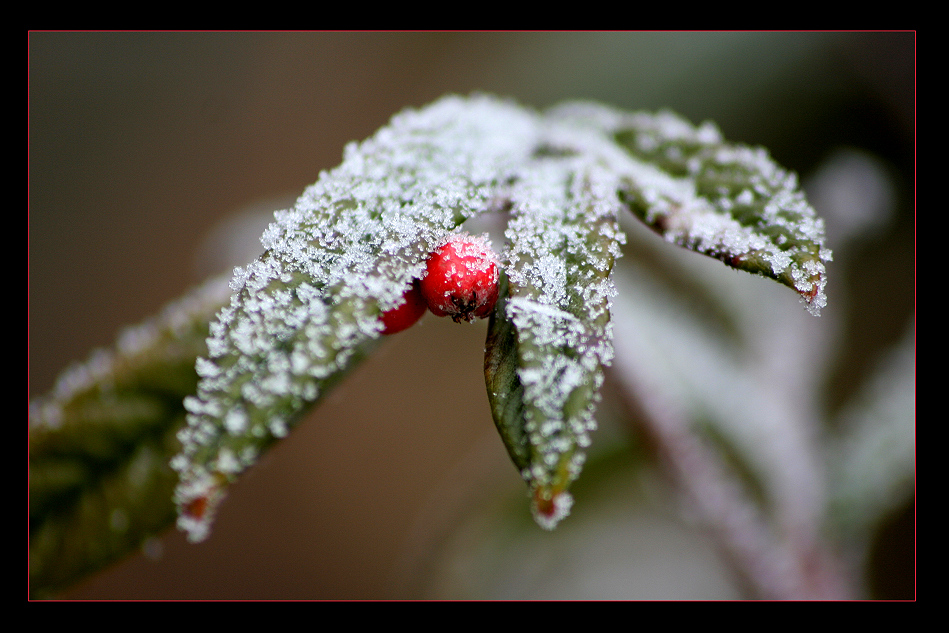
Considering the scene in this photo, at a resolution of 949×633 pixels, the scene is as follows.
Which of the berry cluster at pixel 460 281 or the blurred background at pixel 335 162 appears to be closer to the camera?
the berry cluster at pixel 460 281

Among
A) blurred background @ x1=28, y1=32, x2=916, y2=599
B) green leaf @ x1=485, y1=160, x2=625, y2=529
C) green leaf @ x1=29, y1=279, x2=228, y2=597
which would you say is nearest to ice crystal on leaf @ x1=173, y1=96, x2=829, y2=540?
green leaf @ x1=485, y1=160, x2=625, y2=529

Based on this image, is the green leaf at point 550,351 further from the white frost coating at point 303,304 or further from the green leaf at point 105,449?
the green leaf at point 105,449

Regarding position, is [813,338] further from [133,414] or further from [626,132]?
[133,414]

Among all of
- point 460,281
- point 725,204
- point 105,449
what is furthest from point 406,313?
point 105,449

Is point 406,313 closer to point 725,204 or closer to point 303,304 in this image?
point 303,304

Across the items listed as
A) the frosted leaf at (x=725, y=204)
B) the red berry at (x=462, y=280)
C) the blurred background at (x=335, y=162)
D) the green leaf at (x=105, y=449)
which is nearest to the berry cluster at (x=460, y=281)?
the red berry at (x=462, y=280)

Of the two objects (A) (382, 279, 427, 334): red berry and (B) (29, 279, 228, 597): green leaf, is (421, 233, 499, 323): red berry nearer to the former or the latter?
(A) (382, 279, 427, 334): red berry
